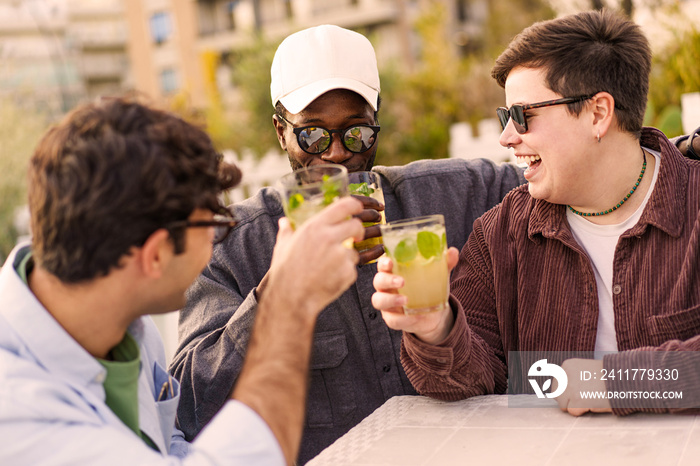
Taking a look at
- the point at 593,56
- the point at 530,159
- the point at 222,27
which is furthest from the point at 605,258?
the point at 222,27

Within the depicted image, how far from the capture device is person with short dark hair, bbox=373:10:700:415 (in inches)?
90.0

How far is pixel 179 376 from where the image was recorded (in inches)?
112

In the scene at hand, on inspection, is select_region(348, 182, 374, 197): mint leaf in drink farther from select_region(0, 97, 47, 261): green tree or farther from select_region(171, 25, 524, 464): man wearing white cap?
select_region(0, 97, 47, 261): green tree

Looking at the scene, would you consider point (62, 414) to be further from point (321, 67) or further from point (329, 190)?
point (321, 67)

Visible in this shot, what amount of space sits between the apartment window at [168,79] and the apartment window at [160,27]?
146cm

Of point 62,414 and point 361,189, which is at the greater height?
point 361,189

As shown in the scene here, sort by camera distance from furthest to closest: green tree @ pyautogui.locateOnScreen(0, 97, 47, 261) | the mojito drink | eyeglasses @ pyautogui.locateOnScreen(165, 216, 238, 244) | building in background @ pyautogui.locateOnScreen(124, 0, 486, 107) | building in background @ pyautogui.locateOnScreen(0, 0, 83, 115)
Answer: building in background @ pyautogui.locateOnScreen(0, 0, 83, 115)
building in background @ pyautogui.locateOnScreen(124, 0, 486, 107)
green tree @ pyautogui.locateOnScreen(0, 97, 47, 261)
the mojito drink
eyeglasses @ pyautogui.locateOnScreen(165, 216, 238, 244)

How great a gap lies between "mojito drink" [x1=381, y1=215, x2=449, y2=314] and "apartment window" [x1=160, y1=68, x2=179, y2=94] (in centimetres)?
3592

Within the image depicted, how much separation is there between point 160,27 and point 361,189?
1432 inches

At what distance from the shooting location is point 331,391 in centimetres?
295

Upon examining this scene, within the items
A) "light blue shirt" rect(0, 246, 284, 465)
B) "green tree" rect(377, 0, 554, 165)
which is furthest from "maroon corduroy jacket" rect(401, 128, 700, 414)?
"green tree" rect(377, 0, 554, 165)

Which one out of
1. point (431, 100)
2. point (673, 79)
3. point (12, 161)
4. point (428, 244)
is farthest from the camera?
point (431, 100)

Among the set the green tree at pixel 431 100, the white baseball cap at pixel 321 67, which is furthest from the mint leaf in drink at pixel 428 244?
the green tree at pixel 431 100

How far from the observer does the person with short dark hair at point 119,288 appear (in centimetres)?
149
